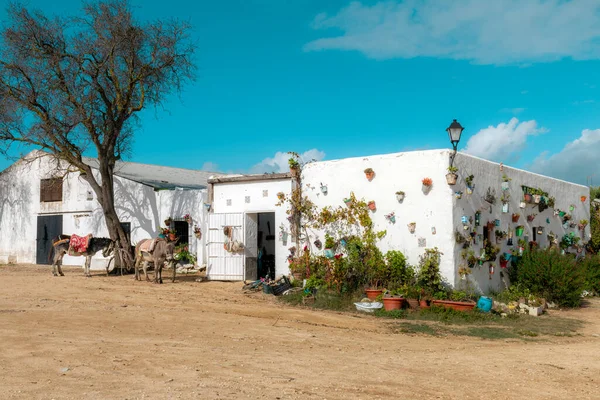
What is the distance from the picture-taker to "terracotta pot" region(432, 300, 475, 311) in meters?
12.7

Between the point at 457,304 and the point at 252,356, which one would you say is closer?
the point at 252,356

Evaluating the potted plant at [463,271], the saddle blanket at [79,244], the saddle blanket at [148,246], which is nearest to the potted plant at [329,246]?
the potted plant at [463,271]

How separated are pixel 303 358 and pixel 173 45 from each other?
48.7 feet

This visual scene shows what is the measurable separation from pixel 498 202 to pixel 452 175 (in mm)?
2925

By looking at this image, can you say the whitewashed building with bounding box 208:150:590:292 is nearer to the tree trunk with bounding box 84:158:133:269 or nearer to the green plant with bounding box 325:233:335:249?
the green plant with bounding box 325:233:335:249

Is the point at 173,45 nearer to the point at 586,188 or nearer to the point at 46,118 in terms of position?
the point at 46,118

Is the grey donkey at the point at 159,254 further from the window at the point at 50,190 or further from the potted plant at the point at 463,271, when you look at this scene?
the window at the point at 50,190

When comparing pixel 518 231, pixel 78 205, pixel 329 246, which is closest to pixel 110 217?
pixel 78 205

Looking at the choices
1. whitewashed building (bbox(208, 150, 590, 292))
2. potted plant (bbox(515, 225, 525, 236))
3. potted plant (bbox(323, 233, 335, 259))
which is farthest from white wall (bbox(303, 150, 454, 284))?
potted plant (bbox(515, 225, 525, 236))

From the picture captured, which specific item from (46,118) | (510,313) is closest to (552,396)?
(510,313)

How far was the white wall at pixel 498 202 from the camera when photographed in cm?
1423

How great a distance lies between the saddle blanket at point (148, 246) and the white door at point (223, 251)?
1678mm

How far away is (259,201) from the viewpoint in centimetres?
1728

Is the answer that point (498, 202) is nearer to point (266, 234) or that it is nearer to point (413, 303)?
point (413, 303)
